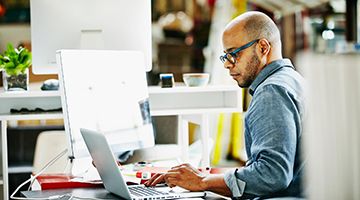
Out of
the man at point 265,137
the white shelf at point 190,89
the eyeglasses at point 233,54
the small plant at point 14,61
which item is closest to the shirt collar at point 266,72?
the man at point 265,137

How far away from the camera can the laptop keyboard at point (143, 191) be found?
2477mm

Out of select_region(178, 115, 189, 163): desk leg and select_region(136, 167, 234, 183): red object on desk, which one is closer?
select_region(136, 167, 234, 183): red object on desk

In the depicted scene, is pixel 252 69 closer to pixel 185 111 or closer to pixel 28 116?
pixel 185 111

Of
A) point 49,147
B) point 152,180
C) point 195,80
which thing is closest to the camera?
point 152,180

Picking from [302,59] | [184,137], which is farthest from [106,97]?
[302,59]

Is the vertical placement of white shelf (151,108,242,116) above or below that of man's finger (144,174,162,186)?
above

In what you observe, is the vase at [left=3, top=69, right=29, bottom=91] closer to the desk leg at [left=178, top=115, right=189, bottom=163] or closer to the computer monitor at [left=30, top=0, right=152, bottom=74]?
the computer monitor at [left=30, top=0, right=152, bottom=74]

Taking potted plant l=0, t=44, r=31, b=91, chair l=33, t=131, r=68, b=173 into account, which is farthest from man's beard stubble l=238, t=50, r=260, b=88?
chair l=33, t=131, r=68, b=173

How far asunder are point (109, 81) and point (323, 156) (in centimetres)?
169

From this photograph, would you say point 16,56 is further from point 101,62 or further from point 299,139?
point 299,139

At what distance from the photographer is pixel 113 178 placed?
7.93 feet

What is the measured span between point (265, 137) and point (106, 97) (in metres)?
0.89

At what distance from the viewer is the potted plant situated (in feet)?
11.7

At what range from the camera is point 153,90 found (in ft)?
11.7
